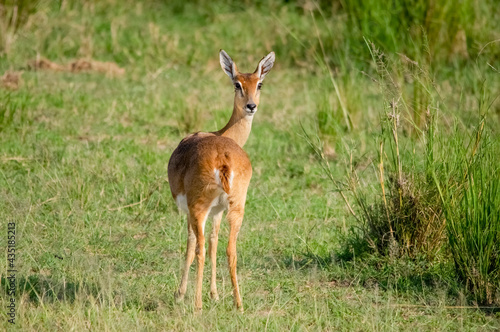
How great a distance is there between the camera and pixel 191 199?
411 centimetres

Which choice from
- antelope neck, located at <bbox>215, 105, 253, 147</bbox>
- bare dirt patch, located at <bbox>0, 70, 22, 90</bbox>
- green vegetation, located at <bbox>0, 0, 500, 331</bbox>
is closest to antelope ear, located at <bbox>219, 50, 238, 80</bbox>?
antelope neck, located at <bbox>215, 105, 253, 147</bbox>

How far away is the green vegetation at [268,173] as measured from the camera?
4223mm

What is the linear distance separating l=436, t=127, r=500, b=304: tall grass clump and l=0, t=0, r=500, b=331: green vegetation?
13 mm

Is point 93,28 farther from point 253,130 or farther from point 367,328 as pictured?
point 367,328

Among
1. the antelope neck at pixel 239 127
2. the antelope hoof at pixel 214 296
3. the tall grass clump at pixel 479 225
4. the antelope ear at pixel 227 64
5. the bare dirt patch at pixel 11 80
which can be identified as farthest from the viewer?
the bare dirt patch at pixel 11 80

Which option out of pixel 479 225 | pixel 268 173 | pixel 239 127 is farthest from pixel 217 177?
pixel 268 173

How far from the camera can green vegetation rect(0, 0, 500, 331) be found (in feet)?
13.9

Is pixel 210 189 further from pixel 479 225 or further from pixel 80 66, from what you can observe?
pixel 80 66

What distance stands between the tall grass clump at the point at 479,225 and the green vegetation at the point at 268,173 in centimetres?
1

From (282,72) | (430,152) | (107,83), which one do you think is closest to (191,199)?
(430,152)

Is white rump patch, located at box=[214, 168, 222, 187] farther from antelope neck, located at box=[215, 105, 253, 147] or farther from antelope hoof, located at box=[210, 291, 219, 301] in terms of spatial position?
antelope neck, located at box=[215, 105, 253, 147]

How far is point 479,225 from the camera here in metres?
4.16

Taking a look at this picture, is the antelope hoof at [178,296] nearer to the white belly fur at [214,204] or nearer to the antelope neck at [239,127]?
the white belly fur at [214,204]

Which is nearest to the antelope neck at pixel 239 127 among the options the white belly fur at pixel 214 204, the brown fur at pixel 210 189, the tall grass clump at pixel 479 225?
the brown fur at pixel 210 189
